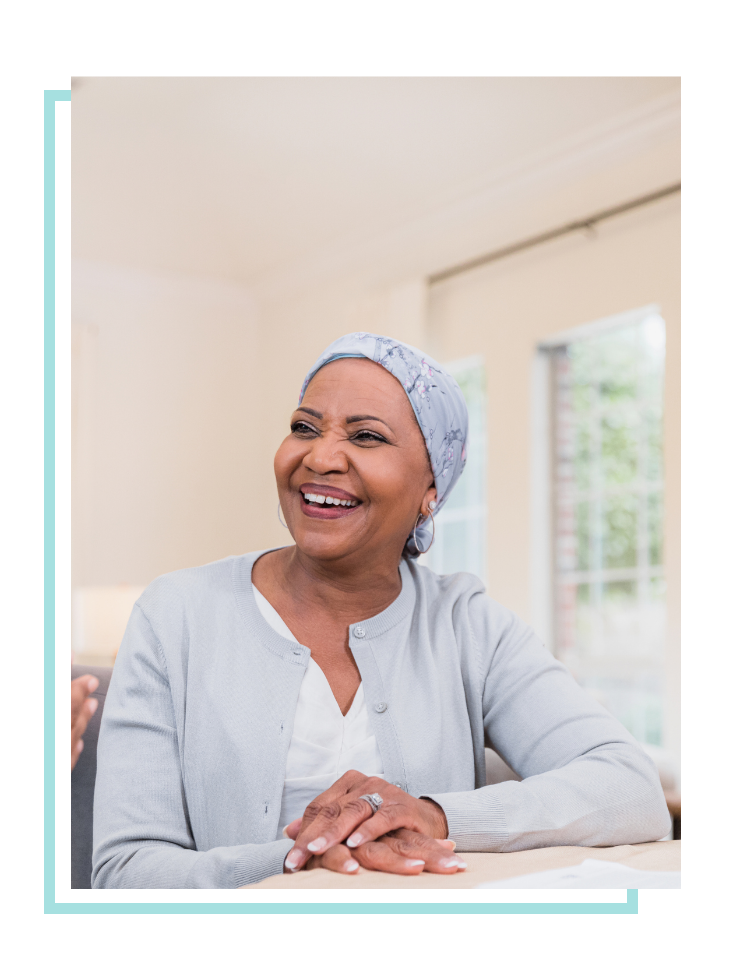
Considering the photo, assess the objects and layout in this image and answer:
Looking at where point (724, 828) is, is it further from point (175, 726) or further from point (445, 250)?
point (445, 250)

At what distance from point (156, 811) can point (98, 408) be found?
4.97m

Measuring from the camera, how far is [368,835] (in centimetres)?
104

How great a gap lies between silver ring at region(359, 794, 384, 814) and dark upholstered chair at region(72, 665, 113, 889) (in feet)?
1.56

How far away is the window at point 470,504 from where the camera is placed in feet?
15.5

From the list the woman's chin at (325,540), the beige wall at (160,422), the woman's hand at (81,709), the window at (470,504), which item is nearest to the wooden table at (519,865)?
the woman's chin at (325,540)

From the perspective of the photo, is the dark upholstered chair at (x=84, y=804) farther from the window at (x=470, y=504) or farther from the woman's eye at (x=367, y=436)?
the window at (x=470, y=504)

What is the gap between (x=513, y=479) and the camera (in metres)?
4.38

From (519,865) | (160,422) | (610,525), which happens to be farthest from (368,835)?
(160,422)

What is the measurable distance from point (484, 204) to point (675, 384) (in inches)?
61.8

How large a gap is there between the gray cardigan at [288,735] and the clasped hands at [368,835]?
42 mm

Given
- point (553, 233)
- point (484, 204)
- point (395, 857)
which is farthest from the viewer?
point (484, 204)

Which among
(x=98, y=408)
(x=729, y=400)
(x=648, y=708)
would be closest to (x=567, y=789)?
(x=729, y=400)

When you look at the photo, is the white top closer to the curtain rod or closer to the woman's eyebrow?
the woman's eyebrow

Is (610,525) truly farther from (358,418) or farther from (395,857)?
(395,857)
